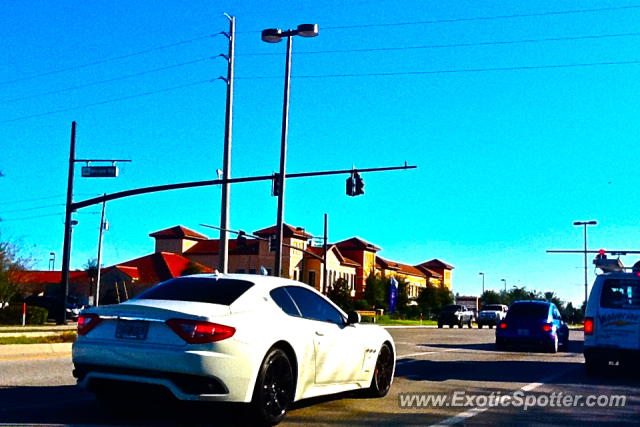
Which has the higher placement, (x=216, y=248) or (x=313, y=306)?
(x=216, y=248)

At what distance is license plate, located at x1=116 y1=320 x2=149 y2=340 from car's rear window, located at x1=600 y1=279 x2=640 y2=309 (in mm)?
9066

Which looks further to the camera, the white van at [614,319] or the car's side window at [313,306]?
the white van at [614,319]

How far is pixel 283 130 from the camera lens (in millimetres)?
31078

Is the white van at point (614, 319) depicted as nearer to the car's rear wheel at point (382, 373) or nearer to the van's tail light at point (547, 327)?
the car's rear wheel at point (382, 373)

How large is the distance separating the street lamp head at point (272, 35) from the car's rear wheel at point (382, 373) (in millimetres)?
21110

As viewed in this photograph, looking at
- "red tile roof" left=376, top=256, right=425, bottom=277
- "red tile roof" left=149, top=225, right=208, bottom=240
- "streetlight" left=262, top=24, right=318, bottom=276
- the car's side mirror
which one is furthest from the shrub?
"red tile roof" left=376, top=256, right=425, bottom=277

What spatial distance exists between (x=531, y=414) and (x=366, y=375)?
1.95 meters

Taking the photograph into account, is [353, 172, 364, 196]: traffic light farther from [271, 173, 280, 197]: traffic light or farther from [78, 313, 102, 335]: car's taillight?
[78, 313, 102, 335]: car's taillight

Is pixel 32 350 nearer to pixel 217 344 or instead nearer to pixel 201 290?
pixel 201 290

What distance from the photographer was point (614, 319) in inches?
540

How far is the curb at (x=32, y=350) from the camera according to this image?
16.8 meters

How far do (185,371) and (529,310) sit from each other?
18344 millimetres

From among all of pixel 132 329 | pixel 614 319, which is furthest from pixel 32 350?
pixel 614 319

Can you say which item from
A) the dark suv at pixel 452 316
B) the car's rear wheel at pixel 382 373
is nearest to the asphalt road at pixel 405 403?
the car's rear wheel at pixel 382 373
